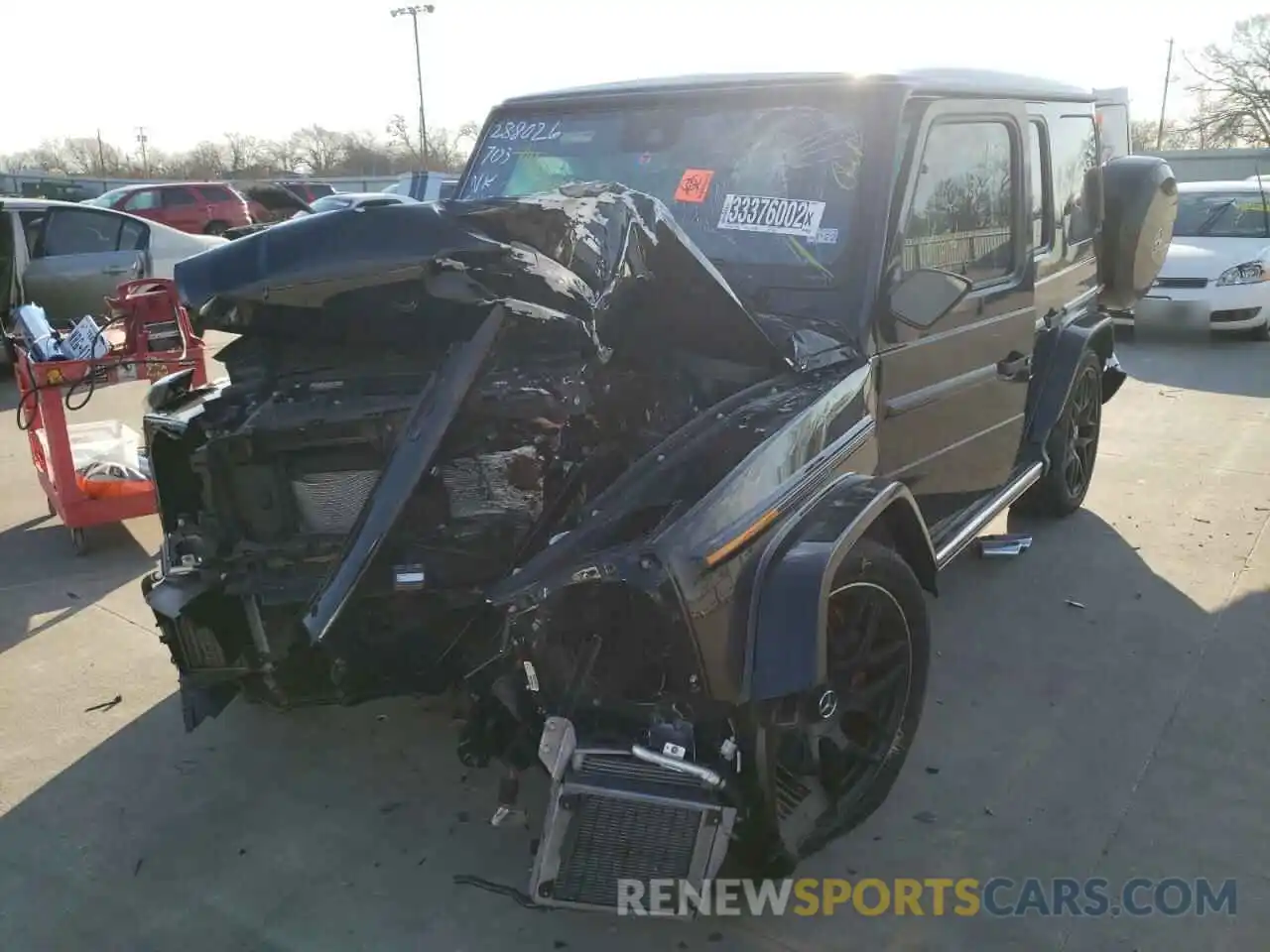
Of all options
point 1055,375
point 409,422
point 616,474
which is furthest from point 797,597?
point 1055,375

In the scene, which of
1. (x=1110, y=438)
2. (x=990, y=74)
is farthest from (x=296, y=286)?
(x=1110, y=438)

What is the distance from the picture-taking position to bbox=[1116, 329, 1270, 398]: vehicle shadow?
873cm

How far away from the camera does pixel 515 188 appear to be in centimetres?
406

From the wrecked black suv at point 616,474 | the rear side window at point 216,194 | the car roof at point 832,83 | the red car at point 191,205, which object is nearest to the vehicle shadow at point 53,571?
the wrecked black suv at point 616,474

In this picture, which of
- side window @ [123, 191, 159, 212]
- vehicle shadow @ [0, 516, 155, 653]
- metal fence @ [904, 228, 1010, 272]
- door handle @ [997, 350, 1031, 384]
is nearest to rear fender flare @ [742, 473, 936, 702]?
metal fence @ [904, 228, 1010, 272]

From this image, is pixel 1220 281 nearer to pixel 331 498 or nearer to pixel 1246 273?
pixel 1246 273

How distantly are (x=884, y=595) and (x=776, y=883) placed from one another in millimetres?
834

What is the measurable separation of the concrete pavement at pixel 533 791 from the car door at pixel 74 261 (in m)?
6.41

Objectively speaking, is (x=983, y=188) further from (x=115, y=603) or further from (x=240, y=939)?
(x=115, y=603)

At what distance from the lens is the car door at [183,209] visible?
21141 mm

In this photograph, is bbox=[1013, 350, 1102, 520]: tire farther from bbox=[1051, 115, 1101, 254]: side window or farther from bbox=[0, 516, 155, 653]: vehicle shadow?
bbox=[0, 516, 155, 653]: vehicle shadow

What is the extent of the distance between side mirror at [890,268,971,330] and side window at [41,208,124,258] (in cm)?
989

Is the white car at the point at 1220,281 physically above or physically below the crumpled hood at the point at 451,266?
below

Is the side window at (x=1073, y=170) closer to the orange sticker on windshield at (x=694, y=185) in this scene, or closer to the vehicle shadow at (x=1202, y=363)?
the orange sticker on windshield at (x=694, y=185)
